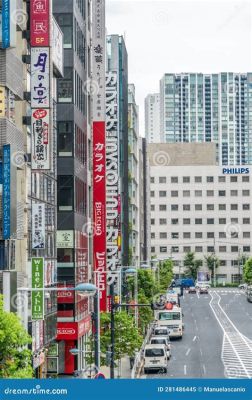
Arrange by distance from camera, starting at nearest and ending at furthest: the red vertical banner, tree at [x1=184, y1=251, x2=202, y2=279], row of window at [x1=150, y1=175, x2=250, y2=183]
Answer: the red vertical banner < tree at [x1=184, y1=251, x2=202, y2=279] < row of window at [x1=150, y1=175, x2=250, y2=183]

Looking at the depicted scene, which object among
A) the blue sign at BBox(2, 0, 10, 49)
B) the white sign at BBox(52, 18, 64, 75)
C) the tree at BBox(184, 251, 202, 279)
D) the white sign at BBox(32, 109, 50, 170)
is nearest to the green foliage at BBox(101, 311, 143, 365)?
the white sign at BBox(32, 109, 50, 170)

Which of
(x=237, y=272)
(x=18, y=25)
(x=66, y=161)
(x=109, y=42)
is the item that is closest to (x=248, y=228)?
(x=237, y=272)

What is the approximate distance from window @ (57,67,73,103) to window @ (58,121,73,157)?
1.56 m

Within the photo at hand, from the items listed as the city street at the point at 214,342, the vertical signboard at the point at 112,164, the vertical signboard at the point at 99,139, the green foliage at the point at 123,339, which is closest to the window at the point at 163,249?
the city street at the point at 214,342

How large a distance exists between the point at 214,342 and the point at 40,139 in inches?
1516

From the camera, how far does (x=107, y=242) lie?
76188mm

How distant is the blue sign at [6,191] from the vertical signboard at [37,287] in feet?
15.8

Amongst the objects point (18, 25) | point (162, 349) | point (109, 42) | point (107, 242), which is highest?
point (109, 42)

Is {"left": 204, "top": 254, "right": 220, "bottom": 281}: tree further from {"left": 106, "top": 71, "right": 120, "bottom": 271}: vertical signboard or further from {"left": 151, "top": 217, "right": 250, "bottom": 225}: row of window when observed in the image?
{"left": 106, "top": 71, "right": 120, "bottom": 271}: vertical signboard

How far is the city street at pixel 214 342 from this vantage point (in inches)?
2434

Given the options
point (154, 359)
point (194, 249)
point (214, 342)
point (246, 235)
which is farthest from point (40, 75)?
point (246, 235)

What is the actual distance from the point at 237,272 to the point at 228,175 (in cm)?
1842

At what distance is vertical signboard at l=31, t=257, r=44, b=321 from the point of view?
4712cm
